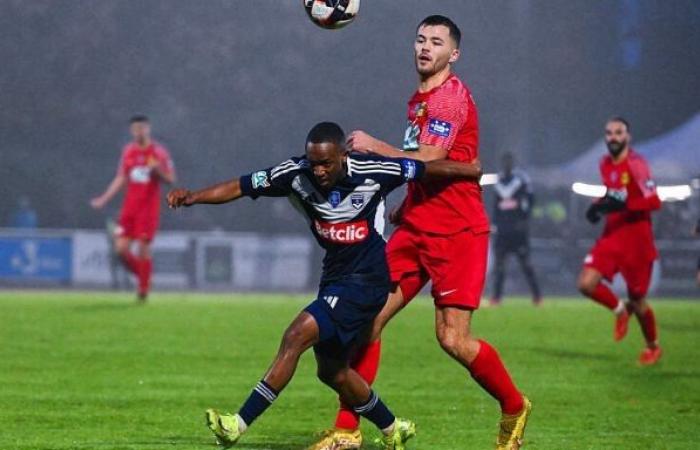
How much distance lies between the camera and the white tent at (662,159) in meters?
31.3

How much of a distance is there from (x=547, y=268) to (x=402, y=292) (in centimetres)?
2122

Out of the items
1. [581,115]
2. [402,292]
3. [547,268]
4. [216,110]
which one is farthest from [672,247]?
[402,292]

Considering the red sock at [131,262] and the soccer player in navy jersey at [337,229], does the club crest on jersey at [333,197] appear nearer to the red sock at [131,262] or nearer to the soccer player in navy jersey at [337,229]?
the soccer player in navy jersey at [337,229]

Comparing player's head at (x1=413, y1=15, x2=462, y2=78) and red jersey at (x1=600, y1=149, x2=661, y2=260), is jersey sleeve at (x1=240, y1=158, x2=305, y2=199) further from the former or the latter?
red jersey at (x1=600, y1=149, x2=661, y2=260)

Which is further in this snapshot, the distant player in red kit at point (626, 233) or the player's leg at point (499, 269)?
the player's leg at point (499, 269)

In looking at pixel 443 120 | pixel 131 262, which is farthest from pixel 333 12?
pixel 131 262

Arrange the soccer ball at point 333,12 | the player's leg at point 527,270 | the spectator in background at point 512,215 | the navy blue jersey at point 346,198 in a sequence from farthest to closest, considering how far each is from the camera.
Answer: the spectator in background at point 512,215, the player's leg at point 527,270, the soccer ball at point 333,12, the navy blue jersey at point 346,198

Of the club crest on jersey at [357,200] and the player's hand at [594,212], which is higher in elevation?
the club crest on jersey at [357,200]

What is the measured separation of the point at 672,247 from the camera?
2897cm

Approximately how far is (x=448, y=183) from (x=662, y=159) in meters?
24.7

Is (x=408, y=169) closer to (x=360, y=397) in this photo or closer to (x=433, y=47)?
(x=433, y=47)

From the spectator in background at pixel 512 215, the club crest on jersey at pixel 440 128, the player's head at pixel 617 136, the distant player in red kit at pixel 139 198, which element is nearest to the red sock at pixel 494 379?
the club crest on jersey at pixel 440 128

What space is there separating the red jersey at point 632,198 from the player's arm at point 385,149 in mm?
6089

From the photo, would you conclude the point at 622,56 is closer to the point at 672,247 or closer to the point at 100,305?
the point at 672,247
